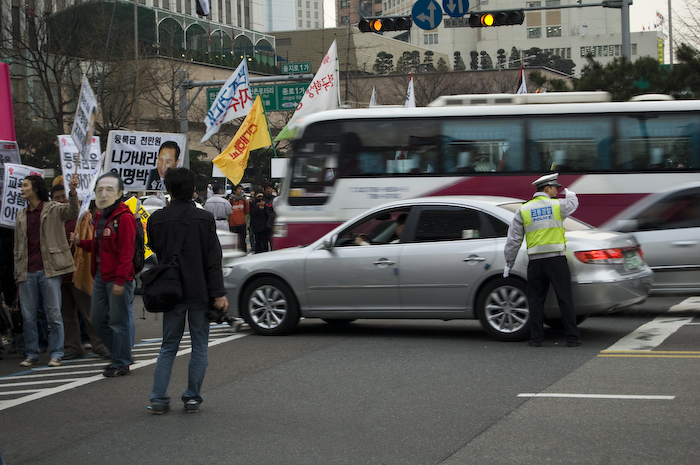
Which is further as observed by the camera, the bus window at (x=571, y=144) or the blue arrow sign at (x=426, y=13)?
the blue arrow sign at (x=426, y=13)

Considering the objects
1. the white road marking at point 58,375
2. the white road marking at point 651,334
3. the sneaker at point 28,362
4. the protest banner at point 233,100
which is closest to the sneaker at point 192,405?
the white road marking at point 58,375

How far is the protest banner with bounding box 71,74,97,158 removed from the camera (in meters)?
10.3

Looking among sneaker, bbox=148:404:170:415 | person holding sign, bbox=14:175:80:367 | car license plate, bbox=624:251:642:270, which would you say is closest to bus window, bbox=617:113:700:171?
car license plate, bbox=624:251:642:270

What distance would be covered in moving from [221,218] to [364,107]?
420 centimetres

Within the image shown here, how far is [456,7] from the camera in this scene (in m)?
18.4

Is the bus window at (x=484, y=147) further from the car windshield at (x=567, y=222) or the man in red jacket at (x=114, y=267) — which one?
the man in red jacket at (x=114, y=267)

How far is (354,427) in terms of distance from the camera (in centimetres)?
584

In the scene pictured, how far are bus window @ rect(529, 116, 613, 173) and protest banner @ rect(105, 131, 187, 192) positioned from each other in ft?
21.4

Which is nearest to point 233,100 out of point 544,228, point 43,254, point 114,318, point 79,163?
point 79,163

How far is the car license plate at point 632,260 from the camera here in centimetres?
924

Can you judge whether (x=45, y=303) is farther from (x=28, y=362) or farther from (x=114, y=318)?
(x=114, y=318)

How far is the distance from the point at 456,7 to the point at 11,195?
1175 centimetres

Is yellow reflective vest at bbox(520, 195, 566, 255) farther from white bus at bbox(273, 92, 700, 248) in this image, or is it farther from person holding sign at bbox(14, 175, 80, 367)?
white bus at bbox(273, 92, 700, 248)

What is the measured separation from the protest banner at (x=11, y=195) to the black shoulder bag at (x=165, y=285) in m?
3.63
